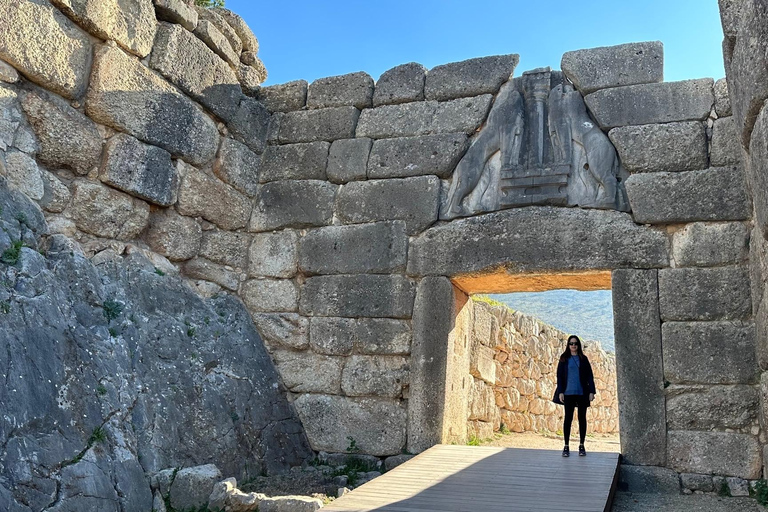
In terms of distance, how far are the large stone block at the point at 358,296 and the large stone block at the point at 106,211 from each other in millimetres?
1598

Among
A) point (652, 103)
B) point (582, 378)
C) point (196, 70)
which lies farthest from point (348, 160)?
point (582, 378)

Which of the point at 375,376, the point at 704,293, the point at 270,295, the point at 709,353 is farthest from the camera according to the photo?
the point at 270,295

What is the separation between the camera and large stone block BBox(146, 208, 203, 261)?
5535 mm

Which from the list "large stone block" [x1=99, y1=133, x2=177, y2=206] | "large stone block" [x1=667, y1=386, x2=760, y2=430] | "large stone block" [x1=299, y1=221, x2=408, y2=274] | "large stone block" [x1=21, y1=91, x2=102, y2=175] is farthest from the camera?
"large stone block" [x1=299, y1=221, x2=408, y2=274]

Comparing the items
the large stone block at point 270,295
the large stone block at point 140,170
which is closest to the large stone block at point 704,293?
the large stone block at point 270,295

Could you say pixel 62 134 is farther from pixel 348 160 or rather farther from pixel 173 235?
pixel 348 160

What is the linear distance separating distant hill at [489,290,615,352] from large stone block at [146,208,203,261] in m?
31.3

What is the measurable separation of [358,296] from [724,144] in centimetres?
321

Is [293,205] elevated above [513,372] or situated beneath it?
elevated above

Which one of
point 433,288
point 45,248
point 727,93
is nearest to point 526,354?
point 433,288

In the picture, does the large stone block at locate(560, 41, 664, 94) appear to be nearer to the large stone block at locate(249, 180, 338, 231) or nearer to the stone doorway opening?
the stone doorway opening

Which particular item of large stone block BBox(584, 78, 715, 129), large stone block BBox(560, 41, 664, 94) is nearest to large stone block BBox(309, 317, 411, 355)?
large stone block BBox(584, 78, 715, 129)

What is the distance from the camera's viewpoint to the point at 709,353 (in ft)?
16.0

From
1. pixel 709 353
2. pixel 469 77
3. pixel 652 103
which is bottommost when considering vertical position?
pixel 709 353
